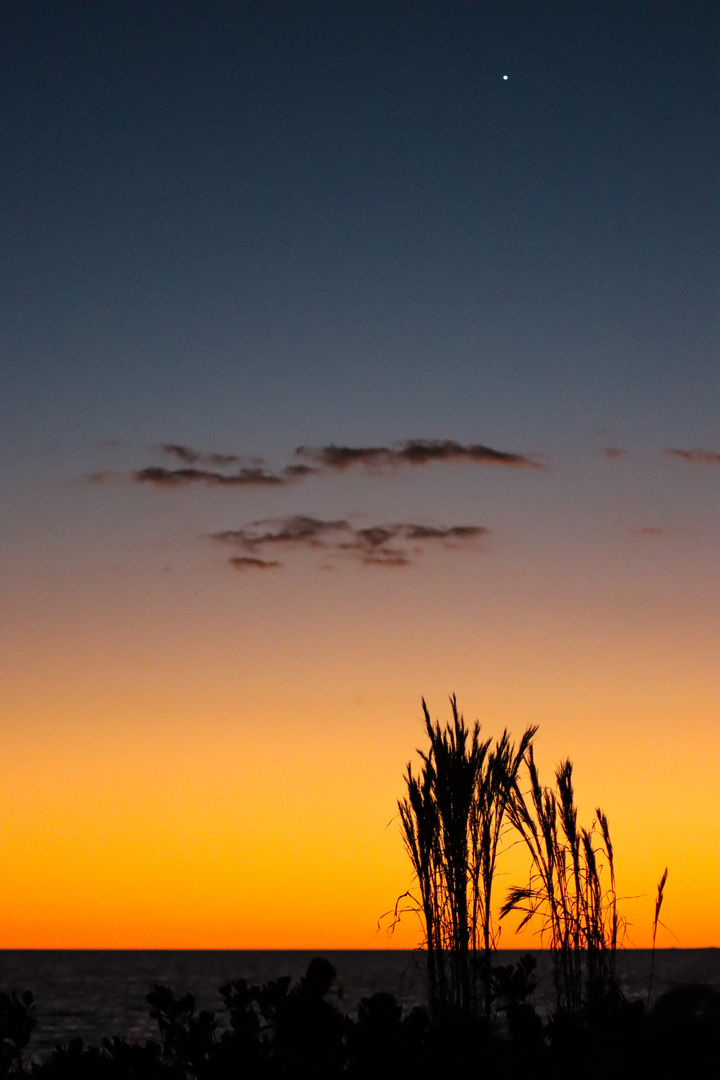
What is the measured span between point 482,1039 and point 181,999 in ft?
4.99

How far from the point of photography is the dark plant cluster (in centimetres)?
514

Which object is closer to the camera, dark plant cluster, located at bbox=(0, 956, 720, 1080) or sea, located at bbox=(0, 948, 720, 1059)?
dark plant cluster, located at bbox=(0, 956, 720, 1080)

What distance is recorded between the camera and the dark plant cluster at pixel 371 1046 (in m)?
5.14

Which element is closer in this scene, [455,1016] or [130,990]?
[455,1016]

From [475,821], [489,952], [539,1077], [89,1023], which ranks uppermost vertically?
[475,821]

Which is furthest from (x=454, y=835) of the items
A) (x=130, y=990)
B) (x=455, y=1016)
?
(x=130, y=990)

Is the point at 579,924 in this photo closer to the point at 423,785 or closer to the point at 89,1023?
the point at 423,785

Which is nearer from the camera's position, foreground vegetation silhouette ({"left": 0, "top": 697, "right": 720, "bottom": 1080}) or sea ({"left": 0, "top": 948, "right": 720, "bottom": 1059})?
Answer: foreground vegetation silhouette ({"left": 0, "top": 697, "right": 720, "bottom": 1080})

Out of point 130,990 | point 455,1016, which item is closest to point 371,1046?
point 455,1016

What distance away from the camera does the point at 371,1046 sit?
5633mm

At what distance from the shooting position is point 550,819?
855 cm

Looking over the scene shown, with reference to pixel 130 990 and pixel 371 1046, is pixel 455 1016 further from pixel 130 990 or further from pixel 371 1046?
pixel 130 990

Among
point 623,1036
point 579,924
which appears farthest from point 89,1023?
point 623,1036

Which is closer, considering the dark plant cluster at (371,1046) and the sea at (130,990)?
the dark plant cluster at (371,1046)
